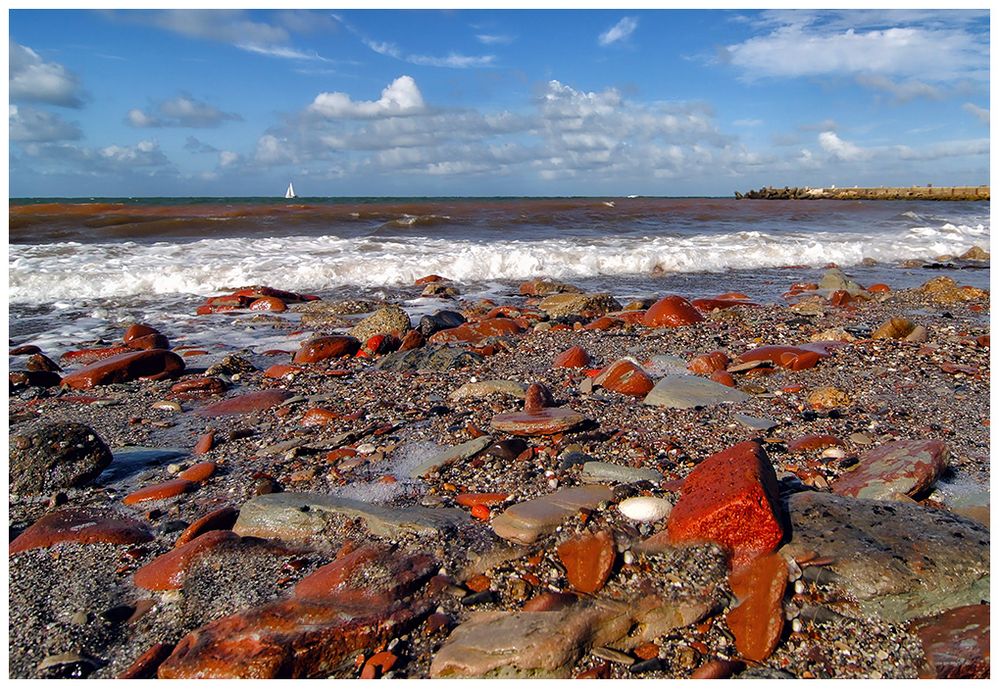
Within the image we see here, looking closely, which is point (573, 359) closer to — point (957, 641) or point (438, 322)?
point (438, 322)

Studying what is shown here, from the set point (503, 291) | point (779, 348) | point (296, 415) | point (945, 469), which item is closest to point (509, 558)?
point (945, 469)

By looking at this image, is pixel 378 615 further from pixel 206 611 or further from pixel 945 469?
pixel 945 469

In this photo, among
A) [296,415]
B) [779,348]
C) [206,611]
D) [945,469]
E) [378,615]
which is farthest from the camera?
[779,348]

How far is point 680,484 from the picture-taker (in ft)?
6.90

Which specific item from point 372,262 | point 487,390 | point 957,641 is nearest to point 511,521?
point 957,641

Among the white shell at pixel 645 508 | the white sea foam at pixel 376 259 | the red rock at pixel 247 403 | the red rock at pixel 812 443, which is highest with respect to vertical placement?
the white sea foam at pixel 376 259

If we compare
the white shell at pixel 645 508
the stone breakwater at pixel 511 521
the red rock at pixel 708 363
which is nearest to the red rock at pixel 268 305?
the stone breakwater at pixel 511 521

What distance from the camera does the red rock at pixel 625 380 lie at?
3.33m

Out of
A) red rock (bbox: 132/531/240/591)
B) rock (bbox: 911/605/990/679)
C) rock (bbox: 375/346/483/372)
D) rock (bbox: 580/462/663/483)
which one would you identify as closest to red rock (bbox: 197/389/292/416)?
rock (bbox: 375/346/483/372)

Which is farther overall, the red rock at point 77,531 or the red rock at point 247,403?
the red rock at point 247,403

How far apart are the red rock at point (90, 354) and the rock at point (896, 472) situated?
4.33m

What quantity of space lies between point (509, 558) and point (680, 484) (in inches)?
24.7

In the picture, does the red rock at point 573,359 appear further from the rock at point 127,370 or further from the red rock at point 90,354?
the red rock at point 90,354

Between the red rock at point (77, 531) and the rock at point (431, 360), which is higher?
the rock at point (431, 360)
